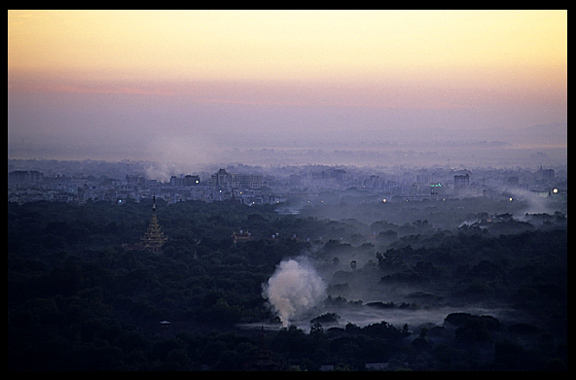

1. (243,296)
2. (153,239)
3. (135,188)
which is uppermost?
(135,188)

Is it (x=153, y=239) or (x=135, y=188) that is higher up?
(x=135, y=188)

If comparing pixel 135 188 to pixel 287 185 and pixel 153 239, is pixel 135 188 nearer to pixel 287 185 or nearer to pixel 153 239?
pixel 287 185

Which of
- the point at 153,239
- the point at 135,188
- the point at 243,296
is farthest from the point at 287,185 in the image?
the point at 243,296

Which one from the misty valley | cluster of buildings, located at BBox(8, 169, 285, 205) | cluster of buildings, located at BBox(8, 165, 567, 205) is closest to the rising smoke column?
the misty valley

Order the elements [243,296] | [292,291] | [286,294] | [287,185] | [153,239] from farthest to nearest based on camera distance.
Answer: [287,185] < [153,239] < [243,296] < [292,291] < [286,294]

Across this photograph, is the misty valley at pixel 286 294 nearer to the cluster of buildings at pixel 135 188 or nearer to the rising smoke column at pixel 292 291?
the rising smoke column at pixel 292 291

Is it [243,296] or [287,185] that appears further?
[287,185]

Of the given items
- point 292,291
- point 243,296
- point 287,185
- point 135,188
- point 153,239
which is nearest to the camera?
point 292,291
